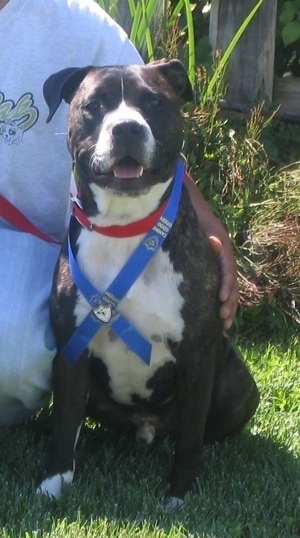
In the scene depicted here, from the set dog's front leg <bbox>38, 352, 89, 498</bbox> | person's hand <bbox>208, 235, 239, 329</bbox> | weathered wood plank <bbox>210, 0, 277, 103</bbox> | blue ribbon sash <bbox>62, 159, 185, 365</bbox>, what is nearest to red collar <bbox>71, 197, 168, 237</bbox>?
blue ribbon sash <bbox>62, 159, 185, 365</bbox>

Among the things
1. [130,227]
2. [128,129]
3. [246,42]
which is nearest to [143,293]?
[130,227]

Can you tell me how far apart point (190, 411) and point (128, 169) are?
790 mm

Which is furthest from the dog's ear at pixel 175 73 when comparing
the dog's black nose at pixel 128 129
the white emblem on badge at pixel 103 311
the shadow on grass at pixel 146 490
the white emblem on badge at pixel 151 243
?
the shadow on grass at pixel 146 490

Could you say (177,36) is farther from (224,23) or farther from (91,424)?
(91,424)

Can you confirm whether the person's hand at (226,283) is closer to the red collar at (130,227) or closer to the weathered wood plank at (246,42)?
the red collar at (130,227)

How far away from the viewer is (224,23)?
221 inches

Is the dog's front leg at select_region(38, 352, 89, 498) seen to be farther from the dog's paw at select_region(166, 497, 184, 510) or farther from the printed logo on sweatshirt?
the printed logo on sweatshirt

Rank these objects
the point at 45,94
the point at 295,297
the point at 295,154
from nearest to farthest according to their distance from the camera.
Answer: the point at 45,94
the point at 295,297
the point at 295,154

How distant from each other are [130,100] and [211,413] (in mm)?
1158

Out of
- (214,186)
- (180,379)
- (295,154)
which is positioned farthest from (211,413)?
(295,154)

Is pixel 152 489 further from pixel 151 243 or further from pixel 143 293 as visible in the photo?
pixel 151 243

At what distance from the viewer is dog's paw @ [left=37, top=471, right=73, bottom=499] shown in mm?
3350

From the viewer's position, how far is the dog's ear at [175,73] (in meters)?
3.32

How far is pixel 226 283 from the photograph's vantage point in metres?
3.44
